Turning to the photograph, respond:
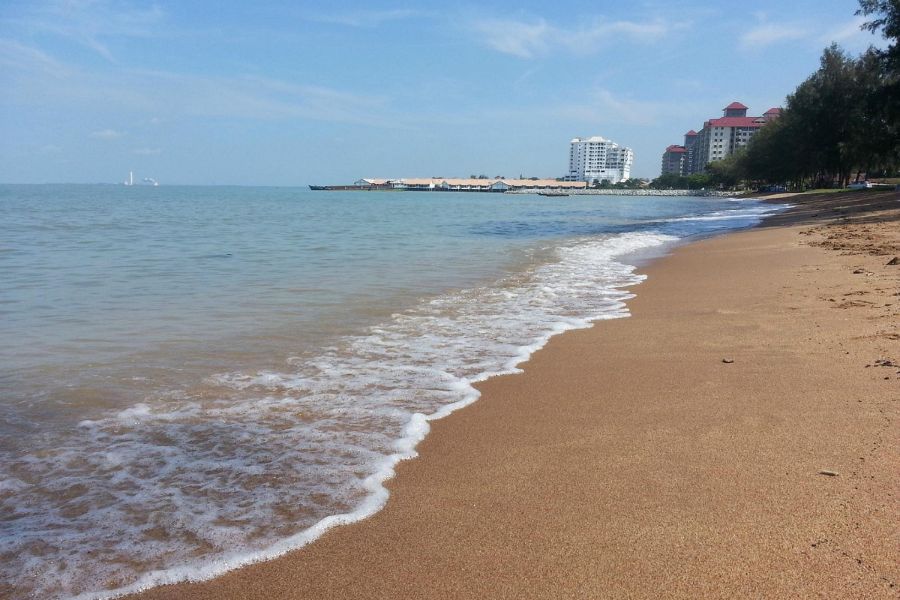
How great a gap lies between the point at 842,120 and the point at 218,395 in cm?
5942

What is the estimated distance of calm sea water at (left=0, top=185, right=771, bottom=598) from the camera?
9.07ft

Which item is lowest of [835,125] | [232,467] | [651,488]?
[232,467]

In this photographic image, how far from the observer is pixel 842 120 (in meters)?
50.8

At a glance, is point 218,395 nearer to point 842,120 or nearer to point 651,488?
point 651,488

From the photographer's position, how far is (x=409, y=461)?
3502mm

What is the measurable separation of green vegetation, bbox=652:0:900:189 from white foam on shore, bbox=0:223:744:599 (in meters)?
30.8

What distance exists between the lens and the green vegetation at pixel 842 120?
92.8 ft

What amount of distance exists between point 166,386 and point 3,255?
12846 millimetres

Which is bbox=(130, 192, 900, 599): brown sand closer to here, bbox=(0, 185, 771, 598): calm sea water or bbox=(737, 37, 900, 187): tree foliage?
bbox=(0, 185, 771, 598): calm sea water

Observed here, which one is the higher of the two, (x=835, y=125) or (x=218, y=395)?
(x=835, y=125)

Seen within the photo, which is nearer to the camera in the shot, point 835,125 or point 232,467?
point 232,467

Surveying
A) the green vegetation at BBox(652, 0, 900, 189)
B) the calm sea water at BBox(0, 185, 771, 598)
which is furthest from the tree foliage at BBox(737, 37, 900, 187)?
the calm sea water at BBox(0, 185, 771, 598)

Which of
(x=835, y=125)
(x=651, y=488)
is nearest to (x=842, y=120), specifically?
(x=835, y=125)

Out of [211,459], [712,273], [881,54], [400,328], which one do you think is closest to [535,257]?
[712,273]
